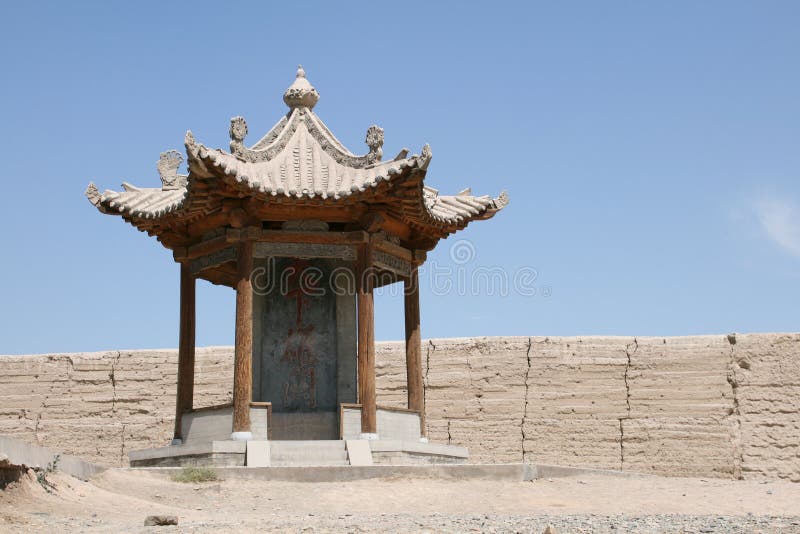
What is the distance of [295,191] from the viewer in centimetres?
1417

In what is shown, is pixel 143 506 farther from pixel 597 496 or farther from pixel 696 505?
pixel 696 505

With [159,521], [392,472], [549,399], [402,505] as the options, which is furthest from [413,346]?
[159,521]

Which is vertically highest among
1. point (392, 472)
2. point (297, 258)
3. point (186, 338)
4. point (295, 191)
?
point (295, 191)

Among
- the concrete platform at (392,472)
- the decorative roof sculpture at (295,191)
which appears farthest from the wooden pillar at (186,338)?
the concrete platform at (392,472)

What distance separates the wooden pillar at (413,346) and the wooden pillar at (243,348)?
2721 mm

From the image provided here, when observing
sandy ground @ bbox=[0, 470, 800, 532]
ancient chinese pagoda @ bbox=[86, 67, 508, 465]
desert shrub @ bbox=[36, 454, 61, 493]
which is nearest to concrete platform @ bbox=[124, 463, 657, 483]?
sandy ground @ bbox=[0, 470, 800, 532]

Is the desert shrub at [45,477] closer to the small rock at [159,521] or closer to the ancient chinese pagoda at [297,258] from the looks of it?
the small rock at [159,521]

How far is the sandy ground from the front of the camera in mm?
8938

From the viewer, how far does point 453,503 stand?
1125cm

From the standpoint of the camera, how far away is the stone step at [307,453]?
44.3ft

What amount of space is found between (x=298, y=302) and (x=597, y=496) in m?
6.06

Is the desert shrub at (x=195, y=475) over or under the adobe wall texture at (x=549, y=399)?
under

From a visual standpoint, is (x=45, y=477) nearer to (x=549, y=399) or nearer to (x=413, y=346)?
(x=413, y=346)

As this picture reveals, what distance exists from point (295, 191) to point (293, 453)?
11.2ft
